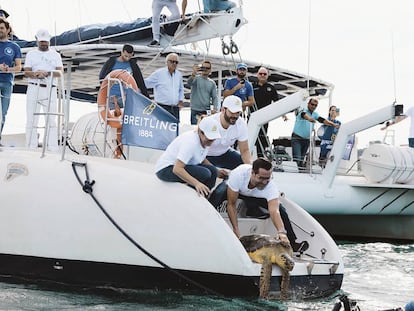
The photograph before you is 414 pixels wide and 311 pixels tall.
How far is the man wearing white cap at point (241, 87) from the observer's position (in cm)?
1059

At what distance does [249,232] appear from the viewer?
7645 millimetres

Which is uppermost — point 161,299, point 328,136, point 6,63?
point 6,63

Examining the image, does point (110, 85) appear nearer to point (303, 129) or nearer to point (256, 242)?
point (256, 242)

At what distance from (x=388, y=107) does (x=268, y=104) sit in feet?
6.44

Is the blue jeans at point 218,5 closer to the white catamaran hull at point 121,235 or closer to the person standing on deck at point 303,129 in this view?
the person standing on deck at point 303,129

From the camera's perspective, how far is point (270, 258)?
6.48m

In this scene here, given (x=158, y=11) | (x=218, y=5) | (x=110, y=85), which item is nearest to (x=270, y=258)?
(x=110, y=85)

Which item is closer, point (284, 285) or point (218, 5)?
point (284, 285)

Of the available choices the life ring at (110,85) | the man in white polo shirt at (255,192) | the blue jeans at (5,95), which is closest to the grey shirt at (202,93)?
the life ring at (110,85)

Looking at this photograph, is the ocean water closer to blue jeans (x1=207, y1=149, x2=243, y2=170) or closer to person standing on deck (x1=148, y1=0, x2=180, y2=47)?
blue jeans (x1=207, y1=149, x2=243, y2=170)

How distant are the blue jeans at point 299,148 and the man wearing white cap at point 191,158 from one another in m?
5.89

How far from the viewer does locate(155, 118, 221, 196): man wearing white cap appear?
6609 mm

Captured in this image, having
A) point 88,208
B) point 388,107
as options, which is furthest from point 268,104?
point 88,208

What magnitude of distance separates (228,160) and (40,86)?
7.28ft
